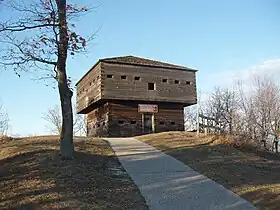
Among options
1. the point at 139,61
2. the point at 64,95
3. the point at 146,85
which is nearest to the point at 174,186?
the point at 64,95

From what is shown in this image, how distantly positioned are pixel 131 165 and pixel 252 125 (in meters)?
21.6

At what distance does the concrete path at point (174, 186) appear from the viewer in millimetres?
8484

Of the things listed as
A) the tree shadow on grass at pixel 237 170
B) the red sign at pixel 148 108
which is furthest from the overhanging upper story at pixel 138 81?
the tree shadow on grass at pixel 237 170

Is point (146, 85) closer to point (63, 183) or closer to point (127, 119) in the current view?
point (127, 119)

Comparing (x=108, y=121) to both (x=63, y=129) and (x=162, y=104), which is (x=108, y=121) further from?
(x=63, y=129)

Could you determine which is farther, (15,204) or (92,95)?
(92,95)

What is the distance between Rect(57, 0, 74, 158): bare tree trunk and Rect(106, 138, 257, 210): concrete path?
2.17 m

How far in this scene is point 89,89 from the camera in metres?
30.5

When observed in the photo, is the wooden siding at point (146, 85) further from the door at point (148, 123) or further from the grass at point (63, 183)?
the grass at point (63, 183)

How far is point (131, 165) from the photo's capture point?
12867mm

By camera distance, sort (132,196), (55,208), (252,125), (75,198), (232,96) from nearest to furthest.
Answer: (55,208)
(75,198)
(132,196)
(252,125)
(232,96)

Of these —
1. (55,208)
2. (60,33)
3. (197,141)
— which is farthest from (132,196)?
(197,141)

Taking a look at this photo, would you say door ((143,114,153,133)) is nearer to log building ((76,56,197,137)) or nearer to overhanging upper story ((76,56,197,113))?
log building ((76,56,197,137))

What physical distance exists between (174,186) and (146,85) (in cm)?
1885
